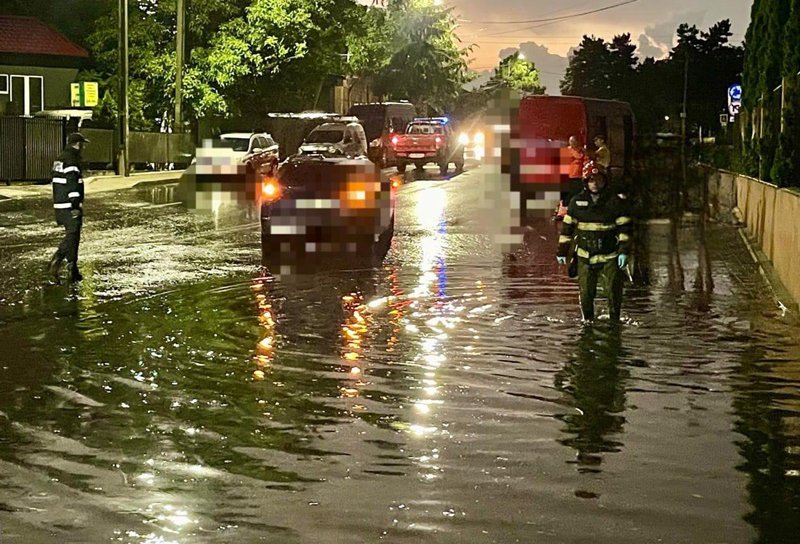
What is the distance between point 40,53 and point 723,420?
42867 millimetres

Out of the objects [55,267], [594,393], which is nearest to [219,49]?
[55,267]

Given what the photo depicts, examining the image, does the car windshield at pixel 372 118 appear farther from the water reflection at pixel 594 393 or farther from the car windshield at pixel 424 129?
the water reflection at pixel 594 393

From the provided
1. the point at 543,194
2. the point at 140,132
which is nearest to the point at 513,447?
the point at 543,194

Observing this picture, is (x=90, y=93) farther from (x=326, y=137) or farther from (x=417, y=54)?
(x=417, y=54)

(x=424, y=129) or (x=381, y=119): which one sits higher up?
(x=381, y=119)

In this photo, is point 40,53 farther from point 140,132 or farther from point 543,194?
point 543,194

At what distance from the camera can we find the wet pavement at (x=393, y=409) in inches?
230

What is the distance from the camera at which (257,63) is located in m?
46.6

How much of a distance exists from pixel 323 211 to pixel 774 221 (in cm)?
587

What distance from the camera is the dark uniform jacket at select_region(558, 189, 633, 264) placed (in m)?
11.5

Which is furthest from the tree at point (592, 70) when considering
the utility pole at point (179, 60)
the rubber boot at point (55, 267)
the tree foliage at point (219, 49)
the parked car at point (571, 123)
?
the rubber boot at point (55, 267)

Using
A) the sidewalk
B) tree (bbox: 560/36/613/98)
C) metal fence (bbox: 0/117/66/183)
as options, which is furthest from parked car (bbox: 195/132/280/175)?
tree (bbox: 560/36/613/98)

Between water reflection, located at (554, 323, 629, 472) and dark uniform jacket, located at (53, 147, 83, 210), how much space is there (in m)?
6.40

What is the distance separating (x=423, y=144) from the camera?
140 ft
